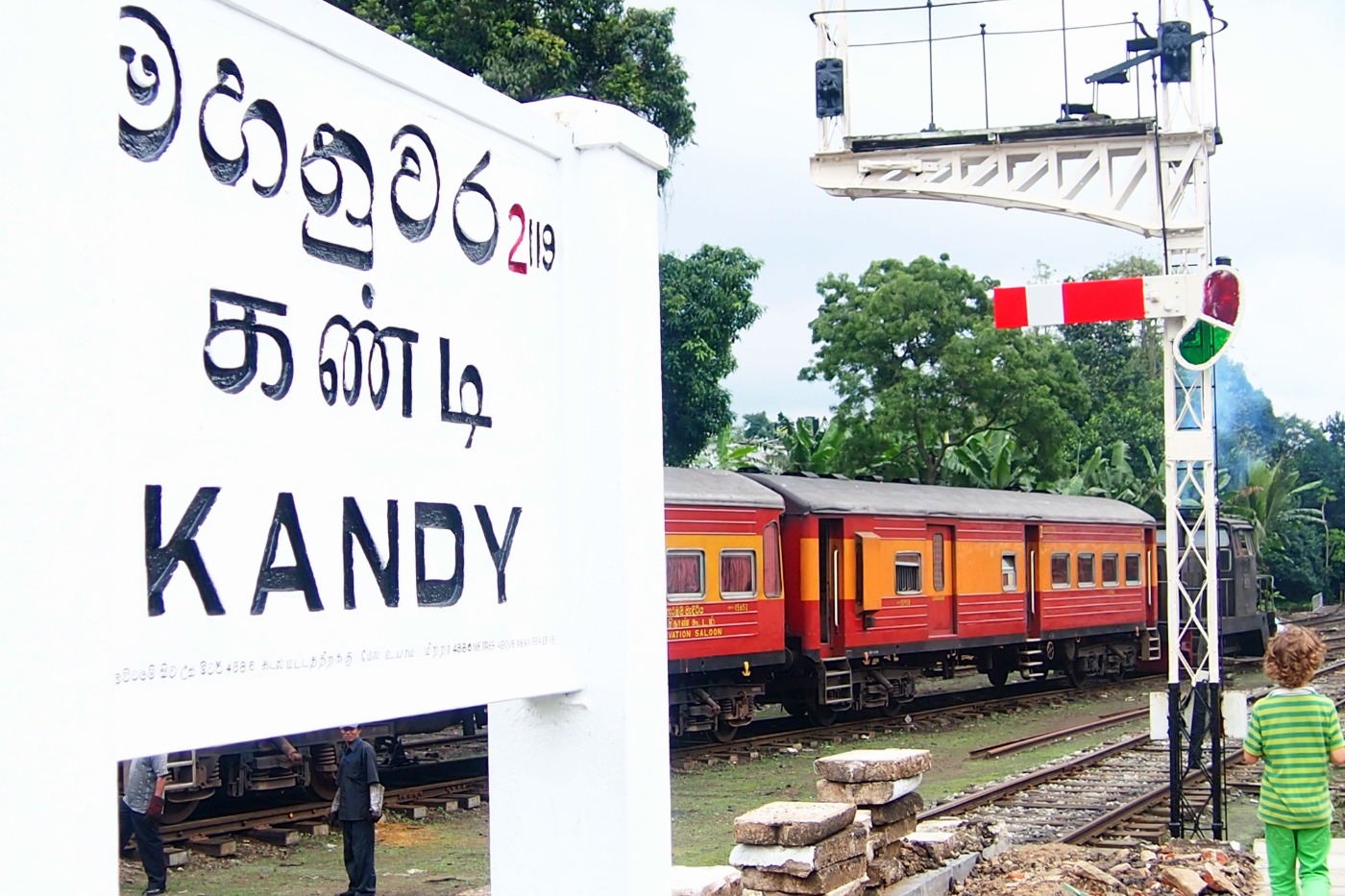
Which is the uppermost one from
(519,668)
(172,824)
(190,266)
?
(190,266)

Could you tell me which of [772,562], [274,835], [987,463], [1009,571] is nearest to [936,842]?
[274,835]

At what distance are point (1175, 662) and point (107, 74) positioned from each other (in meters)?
10.1

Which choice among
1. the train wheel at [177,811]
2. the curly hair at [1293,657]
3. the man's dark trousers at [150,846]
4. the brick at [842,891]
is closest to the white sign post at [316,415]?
the curly hair at [1293,657]

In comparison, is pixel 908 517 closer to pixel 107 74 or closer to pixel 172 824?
pixel 172 824

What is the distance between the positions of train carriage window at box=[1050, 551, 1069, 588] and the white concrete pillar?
2048cm

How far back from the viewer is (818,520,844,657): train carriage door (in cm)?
1773

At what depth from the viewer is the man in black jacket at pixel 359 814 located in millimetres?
9188

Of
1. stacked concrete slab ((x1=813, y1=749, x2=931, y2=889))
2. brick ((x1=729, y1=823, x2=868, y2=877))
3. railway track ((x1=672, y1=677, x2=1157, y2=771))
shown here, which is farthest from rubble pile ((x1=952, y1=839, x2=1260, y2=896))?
railway track ((x1=672, y1=677, x2=1157, y2=771))

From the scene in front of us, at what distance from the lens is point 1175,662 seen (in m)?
10.7

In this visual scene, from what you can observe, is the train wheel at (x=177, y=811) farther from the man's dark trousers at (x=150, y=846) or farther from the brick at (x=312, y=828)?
the man's dark trousers at (x=150, y=846)

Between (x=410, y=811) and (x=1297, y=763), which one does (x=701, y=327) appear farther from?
(x=1297, y=763)

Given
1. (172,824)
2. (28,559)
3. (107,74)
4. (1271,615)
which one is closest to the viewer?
(28,559)

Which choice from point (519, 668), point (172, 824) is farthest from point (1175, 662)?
point (519, 668)

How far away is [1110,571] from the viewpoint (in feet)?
82.3
